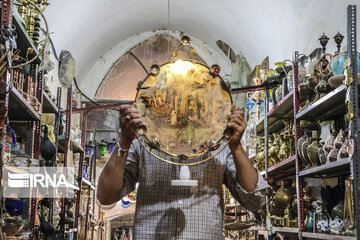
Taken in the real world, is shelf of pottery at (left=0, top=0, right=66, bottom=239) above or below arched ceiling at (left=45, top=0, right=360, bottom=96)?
below

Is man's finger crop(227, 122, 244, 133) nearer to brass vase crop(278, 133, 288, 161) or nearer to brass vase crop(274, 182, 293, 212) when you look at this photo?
brass vase crop(278, 133, 288, 161)

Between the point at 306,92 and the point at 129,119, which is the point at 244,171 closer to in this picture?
the point at 129,119

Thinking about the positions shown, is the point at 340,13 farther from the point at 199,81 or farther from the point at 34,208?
the point at 34,208

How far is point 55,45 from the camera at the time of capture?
5.18m

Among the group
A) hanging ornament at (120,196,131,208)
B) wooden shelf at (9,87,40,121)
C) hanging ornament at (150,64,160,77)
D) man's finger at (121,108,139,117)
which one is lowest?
hanging ornament at (120,196,131,208)

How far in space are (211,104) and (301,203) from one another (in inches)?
83.2

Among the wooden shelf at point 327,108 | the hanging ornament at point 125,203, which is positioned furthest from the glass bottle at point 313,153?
the hanging ornament at point 125,203

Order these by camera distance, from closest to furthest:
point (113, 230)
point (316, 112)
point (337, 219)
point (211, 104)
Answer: point (211, 104) → point (337, 219) → point (316, 112) → point (113, 230)

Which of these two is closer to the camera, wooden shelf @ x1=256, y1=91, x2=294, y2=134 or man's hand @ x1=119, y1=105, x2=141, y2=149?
man's hand @ x1=119, y1=105, x2=141, y2=149

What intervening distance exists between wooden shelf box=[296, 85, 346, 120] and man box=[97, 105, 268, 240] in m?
Result: 1.12

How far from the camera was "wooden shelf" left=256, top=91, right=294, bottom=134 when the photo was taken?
12.5 ft

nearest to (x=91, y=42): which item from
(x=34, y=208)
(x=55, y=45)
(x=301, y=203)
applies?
(x=55, y=45)

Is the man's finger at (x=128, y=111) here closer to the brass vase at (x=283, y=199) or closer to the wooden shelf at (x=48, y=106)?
the wooden shelf at (x=48, y=106)

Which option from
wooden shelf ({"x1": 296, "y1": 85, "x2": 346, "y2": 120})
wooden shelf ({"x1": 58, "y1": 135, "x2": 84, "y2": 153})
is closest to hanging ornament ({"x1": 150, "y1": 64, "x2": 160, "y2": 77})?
wooden shelf ({"x1": 296, "y1": 85, "x2": 346, "y2": 120})
